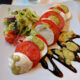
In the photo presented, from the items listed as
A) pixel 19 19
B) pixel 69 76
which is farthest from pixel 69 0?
pixel 69 76

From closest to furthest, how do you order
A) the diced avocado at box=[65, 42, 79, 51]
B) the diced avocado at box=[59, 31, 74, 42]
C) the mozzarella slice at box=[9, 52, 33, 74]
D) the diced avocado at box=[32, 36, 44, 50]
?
the mozzarella slice at box=[9, 52, 33, 74]
the diced avocado at box=[32, 36, 44, 50]
the diced avocado at box=[65, 42, 79, 51]
the diced avocado at box=[59, 31, 74, 42]

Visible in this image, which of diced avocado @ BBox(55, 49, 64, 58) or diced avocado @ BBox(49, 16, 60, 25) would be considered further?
diced avocado @ BBox(49, 16, 60, 25)

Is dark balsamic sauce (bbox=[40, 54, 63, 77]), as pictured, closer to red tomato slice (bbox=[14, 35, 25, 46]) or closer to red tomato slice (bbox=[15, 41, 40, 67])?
red tomato slice (bbox=[15, 41, 40, 67])

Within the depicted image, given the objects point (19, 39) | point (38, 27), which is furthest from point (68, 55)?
point (19, 39)

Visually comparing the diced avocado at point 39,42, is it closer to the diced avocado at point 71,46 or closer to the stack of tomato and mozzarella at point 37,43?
the stack of tomato and mozzarella at point 37,43

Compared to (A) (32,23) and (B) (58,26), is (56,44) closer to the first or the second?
(B) (58,26)

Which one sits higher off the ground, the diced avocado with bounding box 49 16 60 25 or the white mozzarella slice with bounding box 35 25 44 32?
the diced avocado with bounding box 49 16 60 25

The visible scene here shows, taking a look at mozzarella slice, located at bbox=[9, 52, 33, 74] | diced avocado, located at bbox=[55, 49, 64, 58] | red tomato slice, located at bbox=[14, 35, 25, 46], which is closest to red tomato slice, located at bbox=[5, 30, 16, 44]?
red tomato slice, located at bbox=[14, 35, 25, 46]

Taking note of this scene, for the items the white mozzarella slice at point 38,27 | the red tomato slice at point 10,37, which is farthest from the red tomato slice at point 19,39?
the white mozzarella slice at point 38,27
